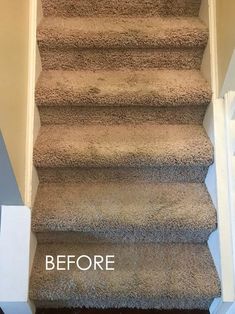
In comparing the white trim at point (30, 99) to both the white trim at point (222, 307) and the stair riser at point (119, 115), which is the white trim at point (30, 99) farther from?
the white trim at point (222, 307)

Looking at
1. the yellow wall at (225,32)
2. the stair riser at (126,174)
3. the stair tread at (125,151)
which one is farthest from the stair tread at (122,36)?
the stair riser at (126,174)

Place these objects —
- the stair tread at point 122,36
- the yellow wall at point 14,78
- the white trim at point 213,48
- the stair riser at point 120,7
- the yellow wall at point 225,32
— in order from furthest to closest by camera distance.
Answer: the stair riser at point 120,7 → the stair tread at point 122,36 → the white trim at point 213,48 → the yellow wall at point 225,32 → the yellow wall at point 14,78

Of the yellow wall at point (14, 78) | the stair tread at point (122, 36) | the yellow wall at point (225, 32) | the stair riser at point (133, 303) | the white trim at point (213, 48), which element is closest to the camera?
the yellow wall at point (14, 78)

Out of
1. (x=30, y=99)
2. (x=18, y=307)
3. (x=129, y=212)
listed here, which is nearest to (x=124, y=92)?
(x=30, y=99)

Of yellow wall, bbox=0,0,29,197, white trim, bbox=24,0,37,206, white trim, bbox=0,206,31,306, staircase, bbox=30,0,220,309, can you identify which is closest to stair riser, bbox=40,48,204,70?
staircase, bbox=30,0,220,309

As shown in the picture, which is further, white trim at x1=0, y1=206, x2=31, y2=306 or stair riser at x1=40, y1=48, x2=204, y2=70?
stair riser at x1=40, y1=48, x2=204, y2=70

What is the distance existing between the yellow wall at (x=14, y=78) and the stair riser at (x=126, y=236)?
0.29m

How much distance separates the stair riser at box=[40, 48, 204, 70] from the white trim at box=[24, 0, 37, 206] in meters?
0.10

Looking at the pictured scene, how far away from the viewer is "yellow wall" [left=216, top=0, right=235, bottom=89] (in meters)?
1.45

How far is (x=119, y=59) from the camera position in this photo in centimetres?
184

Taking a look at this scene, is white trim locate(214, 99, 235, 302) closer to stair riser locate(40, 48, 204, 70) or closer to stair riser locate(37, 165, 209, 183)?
stair riser locate(37, 165, 209, 183)

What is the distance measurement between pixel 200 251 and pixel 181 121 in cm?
59

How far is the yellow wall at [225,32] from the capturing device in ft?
4.76

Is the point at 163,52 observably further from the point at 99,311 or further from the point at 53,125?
the point at 99,311
